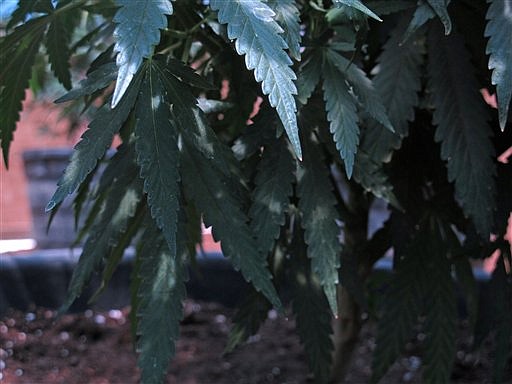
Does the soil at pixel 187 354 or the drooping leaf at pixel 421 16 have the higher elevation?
the drooping leaf at pixel 421 16

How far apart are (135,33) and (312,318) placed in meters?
0.51

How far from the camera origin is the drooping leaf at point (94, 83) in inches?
28.3

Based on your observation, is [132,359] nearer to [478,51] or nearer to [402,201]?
[402,201]

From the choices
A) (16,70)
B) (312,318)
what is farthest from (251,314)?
(16,70)

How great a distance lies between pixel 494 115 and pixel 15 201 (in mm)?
5667

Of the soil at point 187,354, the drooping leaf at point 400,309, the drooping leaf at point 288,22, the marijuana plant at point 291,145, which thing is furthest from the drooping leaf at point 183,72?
the soil at point 187,354

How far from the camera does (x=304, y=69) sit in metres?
0.80

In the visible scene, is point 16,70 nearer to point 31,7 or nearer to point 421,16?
point 31,7

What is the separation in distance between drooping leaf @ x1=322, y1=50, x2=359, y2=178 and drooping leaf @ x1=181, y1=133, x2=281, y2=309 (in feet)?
0.42

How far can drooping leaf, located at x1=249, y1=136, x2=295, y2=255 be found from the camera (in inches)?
31.7

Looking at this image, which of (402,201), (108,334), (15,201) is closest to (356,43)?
(402,201)

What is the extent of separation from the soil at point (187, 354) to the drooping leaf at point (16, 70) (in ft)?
2.57

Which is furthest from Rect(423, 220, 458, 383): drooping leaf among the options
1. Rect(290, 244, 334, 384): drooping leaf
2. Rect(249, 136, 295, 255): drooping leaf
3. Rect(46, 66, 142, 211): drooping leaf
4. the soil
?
Rect(46, 66, 142, 211): drooping leaf

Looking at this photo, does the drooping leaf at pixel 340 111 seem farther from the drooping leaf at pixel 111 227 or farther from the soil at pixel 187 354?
the soil at pixel 187 354
